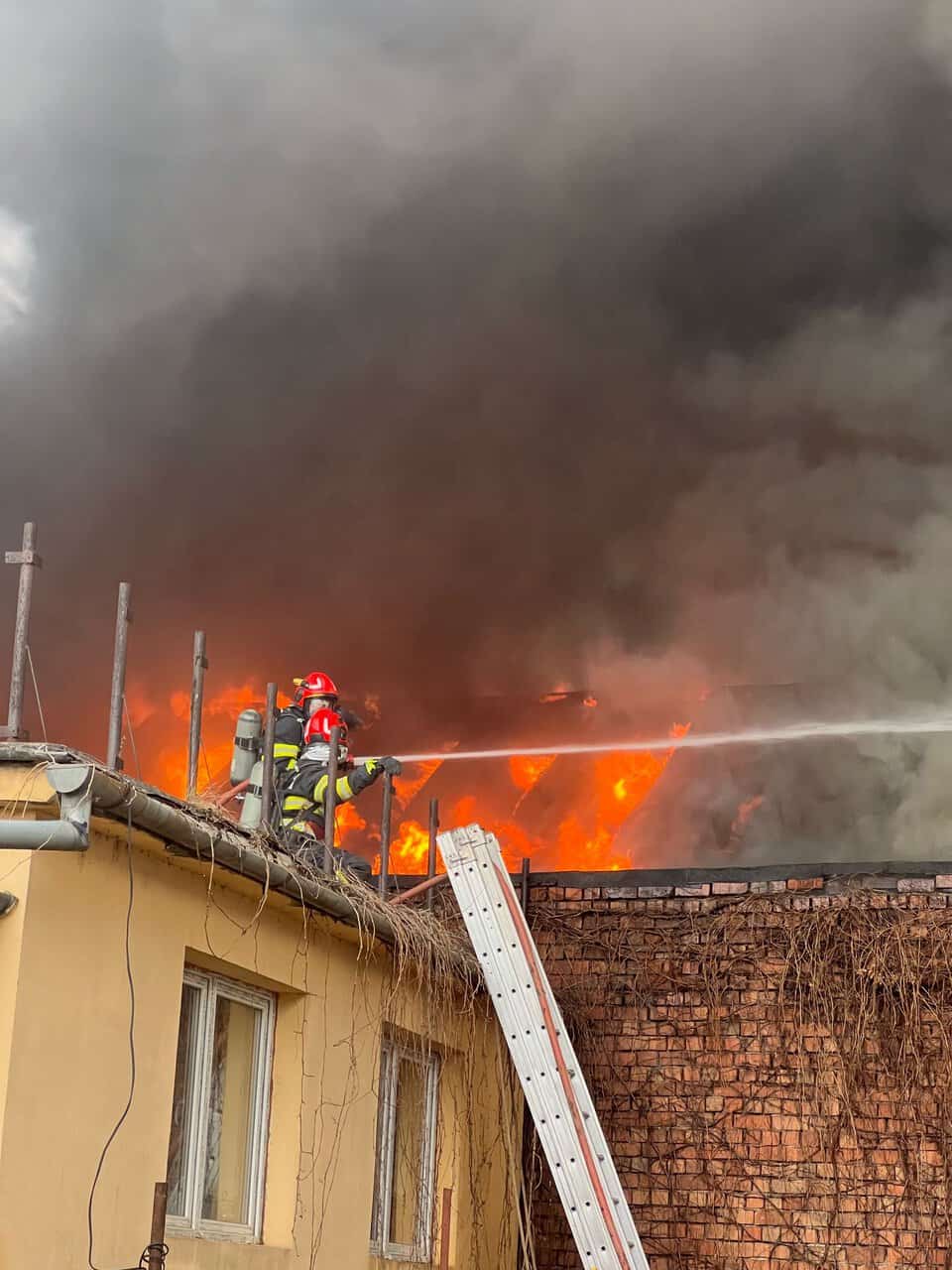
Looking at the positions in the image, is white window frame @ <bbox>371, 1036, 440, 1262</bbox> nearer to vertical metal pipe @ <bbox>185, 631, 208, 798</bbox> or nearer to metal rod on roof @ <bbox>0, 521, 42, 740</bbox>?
vertical metal pipe @ <bbox>185, 631, 208, 798</bbox>

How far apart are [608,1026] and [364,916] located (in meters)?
2.83

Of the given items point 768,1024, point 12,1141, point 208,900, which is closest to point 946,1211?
point 768,1024

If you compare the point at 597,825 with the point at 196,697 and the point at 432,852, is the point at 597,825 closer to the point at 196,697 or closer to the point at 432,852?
the point at 432,852

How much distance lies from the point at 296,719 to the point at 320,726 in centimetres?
17

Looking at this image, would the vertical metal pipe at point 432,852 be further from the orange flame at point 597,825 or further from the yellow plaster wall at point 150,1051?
the orange flame at point 597,825

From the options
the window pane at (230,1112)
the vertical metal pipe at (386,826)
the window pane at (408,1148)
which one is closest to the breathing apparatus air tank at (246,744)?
the vertical metal pipe at (386,826)

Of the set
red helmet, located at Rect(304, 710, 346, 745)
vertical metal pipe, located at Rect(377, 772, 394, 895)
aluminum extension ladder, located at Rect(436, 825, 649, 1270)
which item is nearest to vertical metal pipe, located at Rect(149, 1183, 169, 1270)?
aluminum extension ladder, located at Rect(436, 825, 649, 1270)

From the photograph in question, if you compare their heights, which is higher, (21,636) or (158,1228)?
(21,636)

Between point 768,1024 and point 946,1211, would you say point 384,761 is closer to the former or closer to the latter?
point 768,1024

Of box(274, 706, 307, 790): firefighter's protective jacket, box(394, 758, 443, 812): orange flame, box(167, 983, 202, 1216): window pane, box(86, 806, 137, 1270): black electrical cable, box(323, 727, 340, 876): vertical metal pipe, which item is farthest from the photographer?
box(394, 758, 443, 812): orange flame

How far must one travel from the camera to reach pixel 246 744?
29.2ft

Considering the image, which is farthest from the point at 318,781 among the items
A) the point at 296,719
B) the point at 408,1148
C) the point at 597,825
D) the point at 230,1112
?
the point at 597,825

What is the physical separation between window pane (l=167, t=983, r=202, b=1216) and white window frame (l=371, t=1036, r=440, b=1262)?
6.17 feet

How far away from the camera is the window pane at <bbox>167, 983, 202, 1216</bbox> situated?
620cm
